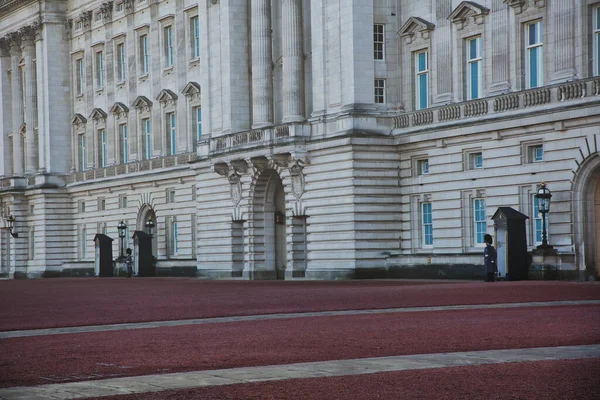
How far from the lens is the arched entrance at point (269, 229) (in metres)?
66.1

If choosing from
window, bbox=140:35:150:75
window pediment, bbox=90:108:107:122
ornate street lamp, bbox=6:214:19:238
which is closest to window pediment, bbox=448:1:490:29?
window, bbox=140:35:150:75

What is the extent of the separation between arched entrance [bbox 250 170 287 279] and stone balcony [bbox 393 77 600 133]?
1137 centimetres

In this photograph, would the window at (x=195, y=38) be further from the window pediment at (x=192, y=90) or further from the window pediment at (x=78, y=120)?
the window pediment at (x=78, y=120)

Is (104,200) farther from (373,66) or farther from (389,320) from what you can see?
(389,320)

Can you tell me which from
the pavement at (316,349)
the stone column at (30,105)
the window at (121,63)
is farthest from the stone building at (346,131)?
the pavement at (316,349)

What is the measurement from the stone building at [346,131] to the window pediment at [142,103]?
219 millimetres

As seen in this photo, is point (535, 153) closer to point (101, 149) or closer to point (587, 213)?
point (587, 213)

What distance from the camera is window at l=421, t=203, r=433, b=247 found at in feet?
184

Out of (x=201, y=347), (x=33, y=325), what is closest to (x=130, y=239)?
(x=33, y=325)

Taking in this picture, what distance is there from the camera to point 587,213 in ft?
152

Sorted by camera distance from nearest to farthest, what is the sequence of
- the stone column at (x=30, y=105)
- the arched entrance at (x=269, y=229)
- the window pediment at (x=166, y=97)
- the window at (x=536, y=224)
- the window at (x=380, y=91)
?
the window at (x=536, y=224) < the window at (x=380, y=91) < the arched entrance at (x=269, y=229) < the window pediment at (x=166, y=97) < the stone column at (x=30, y=105)

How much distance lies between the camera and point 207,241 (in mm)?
71312

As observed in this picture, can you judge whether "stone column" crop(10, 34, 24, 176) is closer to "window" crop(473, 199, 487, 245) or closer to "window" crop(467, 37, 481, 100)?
"window" crop(467, 37, 481, 100)

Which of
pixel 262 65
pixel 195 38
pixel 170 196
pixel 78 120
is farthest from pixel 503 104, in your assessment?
pixel 78 120
